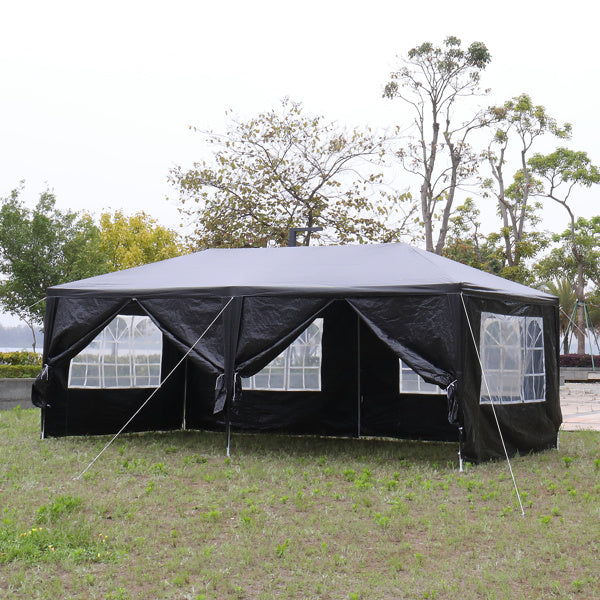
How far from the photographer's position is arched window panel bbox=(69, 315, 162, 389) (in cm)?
976

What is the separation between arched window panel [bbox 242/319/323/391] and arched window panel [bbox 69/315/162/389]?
57.2 inches

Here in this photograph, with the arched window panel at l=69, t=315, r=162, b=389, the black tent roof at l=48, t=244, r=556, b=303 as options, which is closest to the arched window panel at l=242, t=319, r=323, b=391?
the black tent roof at l=48, t=244, r=556, b=303

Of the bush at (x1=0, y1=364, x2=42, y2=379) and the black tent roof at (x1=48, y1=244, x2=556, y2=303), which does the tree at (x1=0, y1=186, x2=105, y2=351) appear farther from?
the black tent roof at (x1=48, y1=244, x2=556, y2=303)

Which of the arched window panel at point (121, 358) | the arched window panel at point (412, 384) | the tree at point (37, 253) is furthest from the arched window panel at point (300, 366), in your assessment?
the tree at point (37, 253)

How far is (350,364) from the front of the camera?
32.9ft

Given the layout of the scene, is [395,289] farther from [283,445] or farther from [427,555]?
[427,555]

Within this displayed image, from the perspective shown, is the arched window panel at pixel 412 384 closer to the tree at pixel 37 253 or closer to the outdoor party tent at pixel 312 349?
the outdoor party tent at pixel 312 349

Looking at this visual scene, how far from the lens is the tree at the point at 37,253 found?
2062 cm

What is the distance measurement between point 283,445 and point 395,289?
2.63 m

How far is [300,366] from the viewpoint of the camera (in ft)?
33.3

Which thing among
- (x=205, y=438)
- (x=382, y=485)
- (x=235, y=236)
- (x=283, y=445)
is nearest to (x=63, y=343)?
(x=205, y=438)

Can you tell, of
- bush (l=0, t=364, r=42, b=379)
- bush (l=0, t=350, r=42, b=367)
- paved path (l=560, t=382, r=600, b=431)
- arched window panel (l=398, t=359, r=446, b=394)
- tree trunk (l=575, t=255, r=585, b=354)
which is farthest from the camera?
tree trunk (l=575, t=255, r=585, b=354)

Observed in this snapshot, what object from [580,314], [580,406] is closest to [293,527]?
[580,406]

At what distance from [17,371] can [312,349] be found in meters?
6.89
